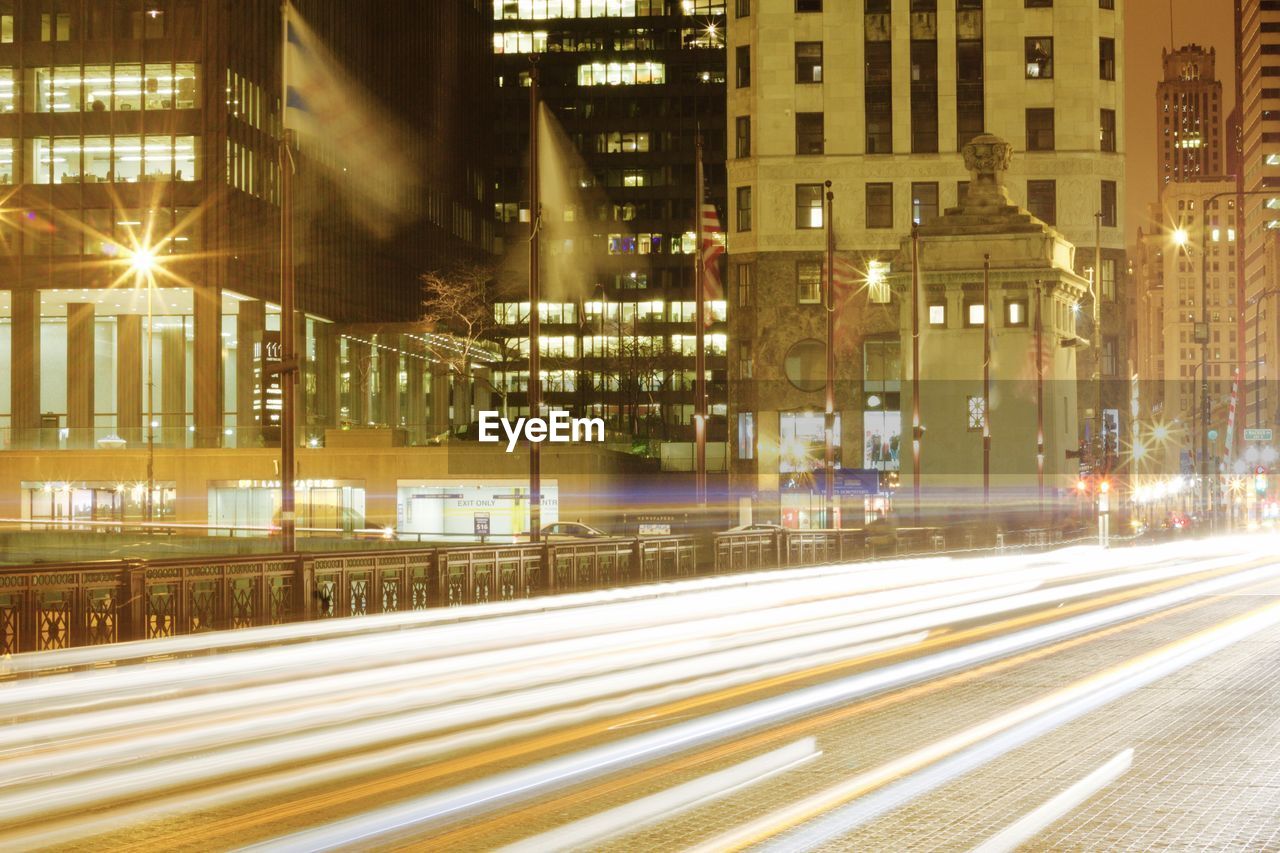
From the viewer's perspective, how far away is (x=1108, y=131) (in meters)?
91.6

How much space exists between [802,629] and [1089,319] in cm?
6890

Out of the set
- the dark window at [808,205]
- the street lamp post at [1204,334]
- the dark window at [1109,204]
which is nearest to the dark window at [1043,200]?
the dark window at [1109,204]

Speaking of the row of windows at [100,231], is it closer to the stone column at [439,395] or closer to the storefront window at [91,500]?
the storefront window at [91,500]

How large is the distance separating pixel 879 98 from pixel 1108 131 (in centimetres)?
1442

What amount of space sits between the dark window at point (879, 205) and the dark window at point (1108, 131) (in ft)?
45.2

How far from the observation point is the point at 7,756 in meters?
12.3

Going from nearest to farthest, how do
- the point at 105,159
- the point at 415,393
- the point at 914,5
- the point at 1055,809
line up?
the point at 1055,809 → the point at 105,159 → the point at 914,5 → the point at 415,393

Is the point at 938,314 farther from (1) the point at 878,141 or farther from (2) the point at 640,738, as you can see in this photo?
(2) the point at 640,738

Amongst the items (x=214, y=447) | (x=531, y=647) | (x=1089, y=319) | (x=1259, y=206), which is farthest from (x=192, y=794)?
(x=1259, y=206)

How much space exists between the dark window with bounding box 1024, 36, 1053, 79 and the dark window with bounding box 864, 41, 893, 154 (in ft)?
27.7

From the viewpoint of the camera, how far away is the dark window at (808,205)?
8825 centimetres

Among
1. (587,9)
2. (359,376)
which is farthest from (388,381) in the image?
(587,9)

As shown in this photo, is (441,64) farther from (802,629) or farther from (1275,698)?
(1275,698)

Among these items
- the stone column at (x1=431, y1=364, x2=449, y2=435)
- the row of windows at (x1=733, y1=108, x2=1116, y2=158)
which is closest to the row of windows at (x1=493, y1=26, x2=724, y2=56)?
the stone column at (x1=431, y1=364, x2=449, y2=435)
